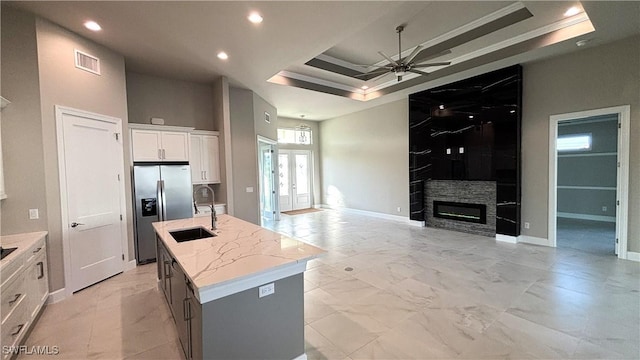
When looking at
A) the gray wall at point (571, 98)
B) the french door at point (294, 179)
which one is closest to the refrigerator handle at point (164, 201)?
Answer: the french door at point (294, 179)

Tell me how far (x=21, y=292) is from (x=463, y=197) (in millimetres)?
7145

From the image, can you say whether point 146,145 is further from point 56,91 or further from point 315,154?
point 315,154

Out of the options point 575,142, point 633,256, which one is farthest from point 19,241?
point 575,142

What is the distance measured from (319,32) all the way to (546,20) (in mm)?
3431

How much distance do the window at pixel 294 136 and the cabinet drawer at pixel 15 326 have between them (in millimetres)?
7710

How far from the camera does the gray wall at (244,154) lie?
222 inches

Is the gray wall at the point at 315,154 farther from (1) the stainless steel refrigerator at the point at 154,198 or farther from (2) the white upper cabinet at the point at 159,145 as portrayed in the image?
(1) the stainless steel refrigerator at the point at 154,198

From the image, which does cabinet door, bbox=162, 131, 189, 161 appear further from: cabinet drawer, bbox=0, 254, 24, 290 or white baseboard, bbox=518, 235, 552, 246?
white baseboard, bbox=518, 235, 552, 246

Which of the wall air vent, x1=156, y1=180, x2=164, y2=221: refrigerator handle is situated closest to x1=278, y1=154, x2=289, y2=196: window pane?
x1=156, y1=180, x2=164, y2=221: refrigerator handle

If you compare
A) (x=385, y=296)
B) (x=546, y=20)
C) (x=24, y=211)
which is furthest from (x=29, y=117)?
(x=546, y=20)

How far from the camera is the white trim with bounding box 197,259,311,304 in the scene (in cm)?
155

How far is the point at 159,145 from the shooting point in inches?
182

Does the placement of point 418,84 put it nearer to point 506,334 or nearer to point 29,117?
point 506,334

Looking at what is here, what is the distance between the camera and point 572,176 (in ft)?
24.8
